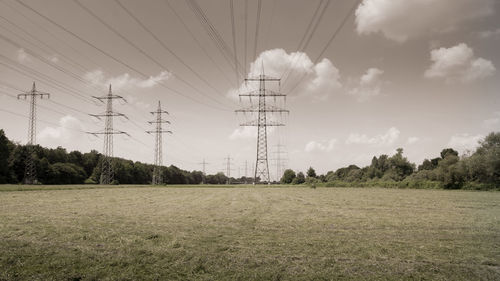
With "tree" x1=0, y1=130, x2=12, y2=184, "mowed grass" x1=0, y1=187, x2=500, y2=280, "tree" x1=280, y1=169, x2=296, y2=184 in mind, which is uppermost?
"tree" x1=0, y1=130, x2=12, y2=184

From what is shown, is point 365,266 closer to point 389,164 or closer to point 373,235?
point 373,235

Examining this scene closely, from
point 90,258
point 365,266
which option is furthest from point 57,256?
point 365,266

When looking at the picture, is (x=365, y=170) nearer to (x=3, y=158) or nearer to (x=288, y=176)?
(x=288, y=176)

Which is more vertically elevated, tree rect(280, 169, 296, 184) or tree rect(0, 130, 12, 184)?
tree rect(0, 130, 12, 184)

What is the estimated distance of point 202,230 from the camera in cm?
1582

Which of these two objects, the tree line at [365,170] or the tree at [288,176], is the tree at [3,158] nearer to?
the tree line at [365,170]

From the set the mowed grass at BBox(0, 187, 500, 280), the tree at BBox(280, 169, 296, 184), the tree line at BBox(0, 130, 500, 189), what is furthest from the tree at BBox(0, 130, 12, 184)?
the tree at BBox(280, 169, 296, 184)

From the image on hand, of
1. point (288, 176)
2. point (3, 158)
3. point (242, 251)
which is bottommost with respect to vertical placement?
point (288, 176)

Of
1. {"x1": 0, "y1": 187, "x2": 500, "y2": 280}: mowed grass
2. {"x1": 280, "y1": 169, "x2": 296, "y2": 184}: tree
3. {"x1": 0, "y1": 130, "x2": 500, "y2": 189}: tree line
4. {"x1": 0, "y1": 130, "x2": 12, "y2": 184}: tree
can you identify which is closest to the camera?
{"x1": 0, "y1": 187, "x2": 500, "y2": 280}: mowed grass

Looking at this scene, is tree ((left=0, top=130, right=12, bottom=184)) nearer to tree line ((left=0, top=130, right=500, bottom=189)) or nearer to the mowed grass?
tree line ((left=0, top=130, right=500, bottom=189))

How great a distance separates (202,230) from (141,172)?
571ft

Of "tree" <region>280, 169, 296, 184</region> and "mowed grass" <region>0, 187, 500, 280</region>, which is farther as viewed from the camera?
"tree" <region>280, 169, 296, 184</region>

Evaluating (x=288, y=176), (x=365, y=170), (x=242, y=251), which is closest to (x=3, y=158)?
(x=242, y=251)

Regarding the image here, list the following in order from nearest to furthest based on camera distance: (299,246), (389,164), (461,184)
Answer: (299,246)
(461,184)
(389,164)
